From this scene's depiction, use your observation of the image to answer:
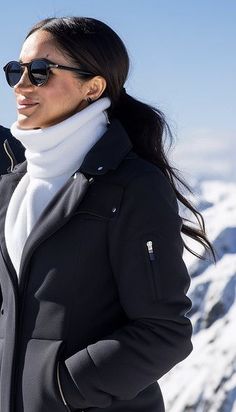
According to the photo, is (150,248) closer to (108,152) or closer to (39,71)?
(108,152)

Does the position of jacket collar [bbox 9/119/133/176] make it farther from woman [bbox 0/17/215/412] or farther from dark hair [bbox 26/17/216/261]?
dark hair [bbox 26/17/216/261]

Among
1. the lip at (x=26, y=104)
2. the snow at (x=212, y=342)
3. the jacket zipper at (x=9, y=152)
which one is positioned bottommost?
the snow at (x=212, y=342)

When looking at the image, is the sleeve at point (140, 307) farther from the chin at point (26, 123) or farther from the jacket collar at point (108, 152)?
the chin at point (26, 123)

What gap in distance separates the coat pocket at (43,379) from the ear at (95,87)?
122cm

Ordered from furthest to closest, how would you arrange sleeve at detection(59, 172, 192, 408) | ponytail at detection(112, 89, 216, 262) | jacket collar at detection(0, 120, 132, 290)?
ponytail at detection(112, 89, 216, 262), jacket collar at detection(0, 120, 132, 290), sleeve at detection(59, 172, 192, 408)

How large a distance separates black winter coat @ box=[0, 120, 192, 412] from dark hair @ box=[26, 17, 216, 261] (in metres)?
0.41

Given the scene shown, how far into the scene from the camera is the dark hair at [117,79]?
348 centimetres

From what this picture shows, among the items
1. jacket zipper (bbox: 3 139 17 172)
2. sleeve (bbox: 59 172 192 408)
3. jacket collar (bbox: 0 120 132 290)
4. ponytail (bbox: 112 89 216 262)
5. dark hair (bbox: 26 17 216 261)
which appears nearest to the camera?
sleeve (bbox: 59 172 192 408)

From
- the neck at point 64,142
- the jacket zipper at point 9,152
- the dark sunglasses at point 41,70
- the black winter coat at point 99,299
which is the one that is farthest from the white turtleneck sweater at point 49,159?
the jacket zipper at point 9,152

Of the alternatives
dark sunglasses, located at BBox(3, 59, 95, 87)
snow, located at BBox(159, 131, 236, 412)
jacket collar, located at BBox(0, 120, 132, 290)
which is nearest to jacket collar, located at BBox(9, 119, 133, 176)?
jacket collar, located at BBox(0, 120, 132, 290)

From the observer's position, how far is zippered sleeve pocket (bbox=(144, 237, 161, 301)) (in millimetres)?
3244

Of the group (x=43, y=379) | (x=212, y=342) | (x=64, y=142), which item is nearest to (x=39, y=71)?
(x=64, y=142)

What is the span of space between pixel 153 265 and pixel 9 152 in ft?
4.28

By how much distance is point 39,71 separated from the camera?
→ 351 centimetres
